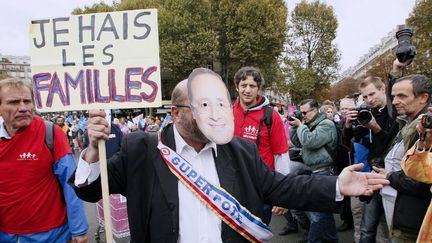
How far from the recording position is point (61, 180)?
2.57 metres

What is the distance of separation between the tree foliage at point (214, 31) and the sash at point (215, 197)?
78.7 ft

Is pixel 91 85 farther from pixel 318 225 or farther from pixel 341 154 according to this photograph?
pixel 341 154

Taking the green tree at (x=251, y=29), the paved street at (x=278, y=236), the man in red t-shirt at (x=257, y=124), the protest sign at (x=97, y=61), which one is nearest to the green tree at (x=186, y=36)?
the green tree at (x=251, y=29)

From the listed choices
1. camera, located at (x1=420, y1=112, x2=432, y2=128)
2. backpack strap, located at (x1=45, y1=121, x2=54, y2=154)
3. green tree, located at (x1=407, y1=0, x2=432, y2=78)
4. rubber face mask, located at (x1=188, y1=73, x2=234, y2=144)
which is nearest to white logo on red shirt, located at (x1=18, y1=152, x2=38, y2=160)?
backpack strap, located at (x1=45, y1=121, x2=54, y2=154)

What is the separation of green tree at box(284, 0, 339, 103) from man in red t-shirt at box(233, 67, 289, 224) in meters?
32.7

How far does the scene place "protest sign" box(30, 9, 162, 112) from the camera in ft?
5.90

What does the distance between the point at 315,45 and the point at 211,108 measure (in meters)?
38.0

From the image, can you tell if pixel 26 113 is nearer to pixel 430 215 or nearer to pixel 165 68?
pixel 430 215

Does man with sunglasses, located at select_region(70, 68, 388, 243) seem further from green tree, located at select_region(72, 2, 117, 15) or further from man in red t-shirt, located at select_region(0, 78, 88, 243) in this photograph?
green tree, located at select_region(72, 2, 117, 15)

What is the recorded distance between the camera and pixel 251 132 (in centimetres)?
336

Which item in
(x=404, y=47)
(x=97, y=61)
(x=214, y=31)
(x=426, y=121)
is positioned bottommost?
(x=426, y=121)

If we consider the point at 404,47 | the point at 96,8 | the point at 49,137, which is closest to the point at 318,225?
the point at 404,47

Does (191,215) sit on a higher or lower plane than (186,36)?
lower

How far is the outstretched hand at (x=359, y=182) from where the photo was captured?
1665mm
